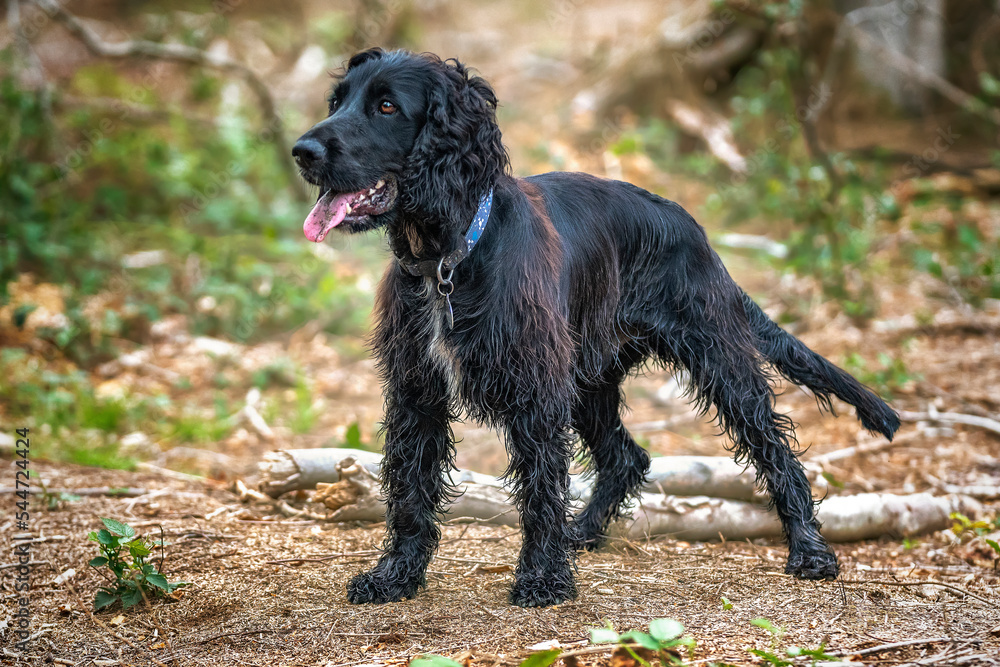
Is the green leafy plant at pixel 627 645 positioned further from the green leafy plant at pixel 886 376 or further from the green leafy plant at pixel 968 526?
the green leafy plant at pixel 886 376

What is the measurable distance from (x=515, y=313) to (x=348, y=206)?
2.31ft

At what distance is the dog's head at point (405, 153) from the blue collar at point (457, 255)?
4 cm

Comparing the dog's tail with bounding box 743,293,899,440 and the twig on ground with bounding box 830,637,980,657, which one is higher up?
the dog's tail with bounding box 743,293,899,440

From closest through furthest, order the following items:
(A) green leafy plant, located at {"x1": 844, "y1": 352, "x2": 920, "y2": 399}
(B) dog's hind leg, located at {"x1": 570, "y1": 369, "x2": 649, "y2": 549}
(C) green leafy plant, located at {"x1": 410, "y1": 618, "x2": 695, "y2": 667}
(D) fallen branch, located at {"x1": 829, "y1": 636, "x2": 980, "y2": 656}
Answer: (C) green leafy plant, located at {"x1": 410, "y1": 618, "x2": 695, "y2": 667} → (D) fallen branch, located at {"x1": 829, "y1": 636, "x2": 980, "y2": 656} → (B) dog's hind leg, located at {"x1": 570, "y1": 369, "x2": 649, "y2": 549} → (A) green leafy plant, located at {"x1": 844, "y1": 352, "x2": 920, "y2": 399}

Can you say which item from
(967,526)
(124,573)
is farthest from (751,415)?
(124,573)

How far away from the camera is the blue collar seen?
291 cm

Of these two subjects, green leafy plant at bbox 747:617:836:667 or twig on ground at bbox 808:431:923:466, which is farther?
twig on ground at bbox 808:431:923:466

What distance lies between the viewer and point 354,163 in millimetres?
2789

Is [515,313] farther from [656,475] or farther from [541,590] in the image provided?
[656,475]

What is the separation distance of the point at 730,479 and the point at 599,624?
4.63ft

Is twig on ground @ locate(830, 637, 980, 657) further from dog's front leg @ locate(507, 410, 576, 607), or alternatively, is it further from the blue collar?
the blue collar

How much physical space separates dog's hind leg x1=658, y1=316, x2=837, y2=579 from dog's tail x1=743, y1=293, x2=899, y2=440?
0.54 ft

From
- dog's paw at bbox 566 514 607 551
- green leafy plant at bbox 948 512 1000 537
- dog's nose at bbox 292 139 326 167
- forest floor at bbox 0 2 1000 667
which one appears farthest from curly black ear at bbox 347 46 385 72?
green leafy plant at bbox 948 512 1000 537

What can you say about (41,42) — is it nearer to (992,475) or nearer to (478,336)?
(478,336)
